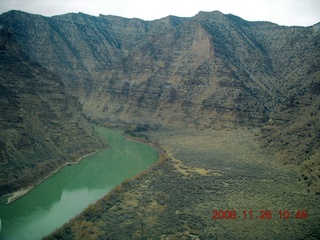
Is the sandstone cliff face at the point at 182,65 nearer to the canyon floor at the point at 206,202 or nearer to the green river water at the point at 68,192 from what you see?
the green river water at the point at 68,192

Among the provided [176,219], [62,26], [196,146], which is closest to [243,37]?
[196,146]

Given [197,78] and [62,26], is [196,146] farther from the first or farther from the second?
[62,26]

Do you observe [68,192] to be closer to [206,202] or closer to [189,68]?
[206,202]

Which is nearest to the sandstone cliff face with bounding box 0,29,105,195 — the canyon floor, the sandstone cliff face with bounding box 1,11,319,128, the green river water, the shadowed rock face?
the green river water

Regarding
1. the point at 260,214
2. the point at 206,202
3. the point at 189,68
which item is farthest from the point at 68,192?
the point at 189,68

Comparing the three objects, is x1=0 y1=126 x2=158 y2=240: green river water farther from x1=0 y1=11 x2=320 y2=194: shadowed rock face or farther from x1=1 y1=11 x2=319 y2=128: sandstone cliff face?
x1=1 y1=11 x2=319 y2=128: sandstone cliff face
